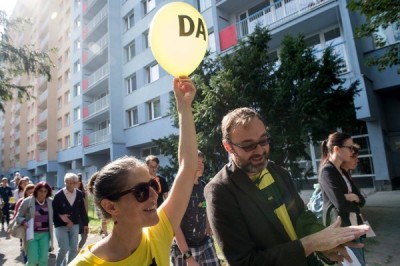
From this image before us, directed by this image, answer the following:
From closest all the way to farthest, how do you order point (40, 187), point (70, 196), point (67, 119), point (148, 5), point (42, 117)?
point (40, 187) → point (70, 196) → point (148, 5) → point (67, 119) → point (42, 117)

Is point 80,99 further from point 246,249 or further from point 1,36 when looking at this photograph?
point 246,249

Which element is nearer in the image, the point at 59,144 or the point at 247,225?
the point at 247,225

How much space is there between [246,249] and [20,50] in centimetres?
1447

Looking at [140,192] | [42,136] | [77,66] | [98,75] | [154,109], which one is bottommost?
[140,192]

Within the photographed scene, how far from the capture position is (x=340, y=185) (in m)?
2.78

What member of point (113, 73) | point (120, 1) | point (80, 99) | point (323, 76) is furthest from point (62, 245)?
point (80, 99)

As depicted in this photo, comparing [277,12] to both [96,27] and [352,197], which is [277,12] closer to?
[352,197]

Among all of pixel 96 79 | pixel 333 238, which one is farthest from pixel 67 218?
pixel 96 79

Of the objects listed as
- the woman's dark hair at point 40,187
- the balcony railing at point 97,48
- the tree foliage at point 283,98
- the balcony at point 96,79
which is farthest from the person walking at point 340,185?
the balcony railing at point 97,48

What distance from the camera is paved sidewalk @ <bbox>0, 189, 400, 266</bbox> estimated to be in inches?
182

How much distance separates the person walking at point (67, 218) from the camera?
533 centimetres

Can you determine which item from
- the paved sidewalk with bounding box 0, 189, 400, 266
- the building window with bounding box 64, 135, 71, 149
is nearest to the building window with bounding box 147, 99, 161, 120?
the paved sidewalk with bounding box 0, 189, 400, 266

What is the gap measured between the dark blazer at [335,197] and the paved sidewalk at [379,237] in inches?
91.8

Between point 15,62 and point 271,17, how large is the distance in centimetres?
1137
